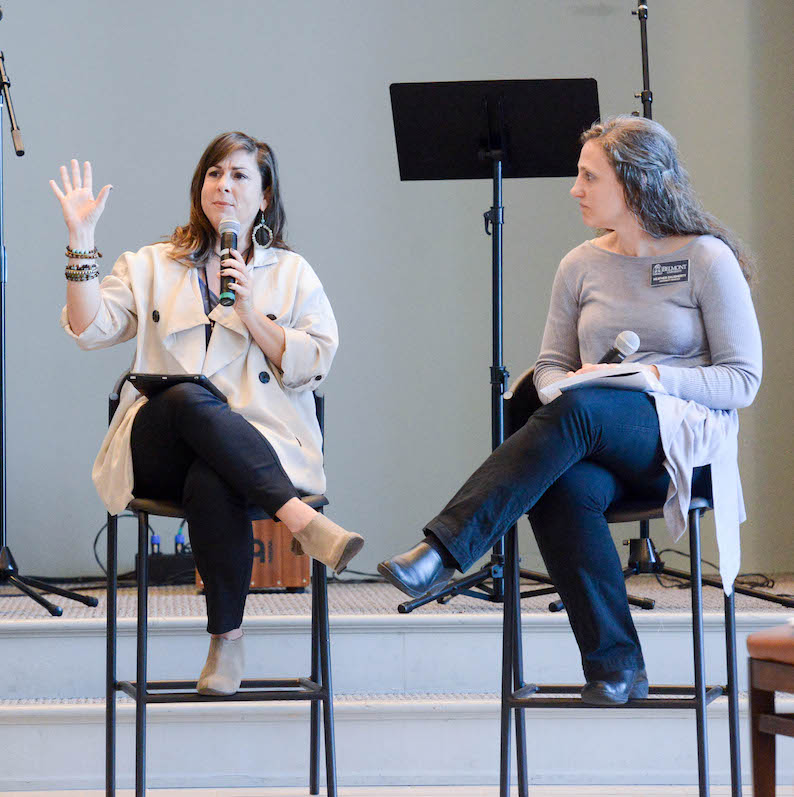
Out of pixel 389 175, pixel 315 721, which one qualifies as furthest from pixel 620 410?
pixel 389 175

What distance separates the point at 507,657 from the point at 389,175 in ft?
7.42

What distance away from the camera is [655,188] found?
205 centimetres

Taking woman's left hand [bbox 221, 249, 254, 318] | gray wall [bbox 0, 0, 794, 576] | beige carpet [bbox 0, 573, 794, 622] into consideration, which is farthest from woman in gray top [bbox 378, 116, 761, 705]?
gray wall [bbox 0, 0, 794, 576]

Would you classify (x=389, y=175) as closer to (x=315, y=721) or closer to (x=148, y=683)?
(x=315, y=721)

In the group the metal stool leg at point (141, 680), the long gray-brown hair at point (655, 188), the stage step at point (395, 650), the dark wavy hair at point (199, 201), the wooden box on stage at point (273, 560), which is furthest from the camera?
the wooden box on stage at point (273, 560)

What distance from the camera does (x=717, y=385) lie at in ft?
6.18

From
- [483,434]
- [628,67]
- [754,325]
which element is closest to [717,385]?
[754,325]

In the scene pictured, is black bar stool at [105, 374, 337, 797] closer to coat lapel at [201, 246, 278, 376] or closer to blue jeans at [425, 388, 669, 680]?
coat lapel at [201, 246, 278, 376]

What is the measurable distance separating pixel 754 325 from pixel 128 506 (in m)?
1.23

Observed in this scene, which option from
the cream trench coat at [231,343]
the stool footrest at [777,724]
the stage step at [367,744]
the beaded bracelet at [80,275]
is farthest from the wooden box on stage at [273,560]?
the stool footrest at [777,724]

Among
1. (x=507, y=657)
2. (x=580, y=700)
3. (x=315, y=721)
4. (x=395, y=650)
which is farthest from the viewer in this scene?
(x=395, y=650)

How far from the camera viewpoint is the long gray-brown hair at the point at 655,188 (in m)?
2.04

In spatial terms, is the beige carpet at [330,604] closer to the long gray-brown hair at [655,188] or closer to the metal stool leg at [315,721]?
the metal stool leg at [315,721]

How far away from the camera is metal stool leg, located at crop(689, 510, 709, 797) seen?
1.72 metres
